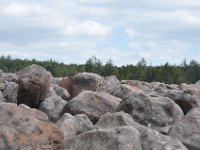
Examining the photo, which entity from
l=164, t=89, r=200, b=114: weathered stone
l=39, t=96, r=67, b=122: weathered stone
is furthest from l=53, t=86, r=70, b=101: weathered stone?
l=164, t=89, r=200, b=114: weathered stone

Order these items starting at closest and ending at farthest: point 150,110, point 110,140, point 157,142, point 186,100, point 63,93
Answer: point 110,140 < point 157,142 < point 150,110 < point 186,100 < point 63,93

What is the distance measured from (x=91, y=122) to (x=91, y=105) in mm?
1645

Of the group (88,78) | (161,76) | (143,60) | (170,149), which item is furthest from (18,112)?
(143,60)

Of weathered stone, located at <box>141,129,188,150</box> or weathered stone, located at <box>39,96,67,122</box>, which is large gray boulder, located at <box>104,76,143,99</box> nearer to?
weathered stone, located at <box>39,96,67,122</box>

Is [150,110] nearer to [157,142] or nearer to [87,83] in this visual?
[157,142]

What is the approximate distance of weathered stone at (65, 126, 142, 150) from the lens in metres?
8.59

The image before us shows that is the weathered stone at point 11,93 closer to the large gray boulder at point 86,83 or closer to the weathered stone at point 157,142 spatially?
the large gray boulder at point 86,83

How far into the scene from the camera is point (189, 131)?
10156 mm

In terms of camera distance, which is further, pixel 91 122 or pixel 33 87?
pixel 33 87

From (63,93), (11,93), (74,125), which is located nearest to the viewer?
(74,125)

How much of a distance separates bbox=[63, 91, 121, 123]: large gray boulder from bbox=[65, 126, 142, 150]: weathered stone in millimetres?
3790

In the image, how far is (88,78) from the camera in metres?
18.1

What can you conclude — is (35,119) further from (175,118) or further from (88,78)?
(88,78)

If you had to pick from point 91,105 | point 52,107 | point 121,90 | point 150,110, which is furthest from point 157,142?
point 121,90
